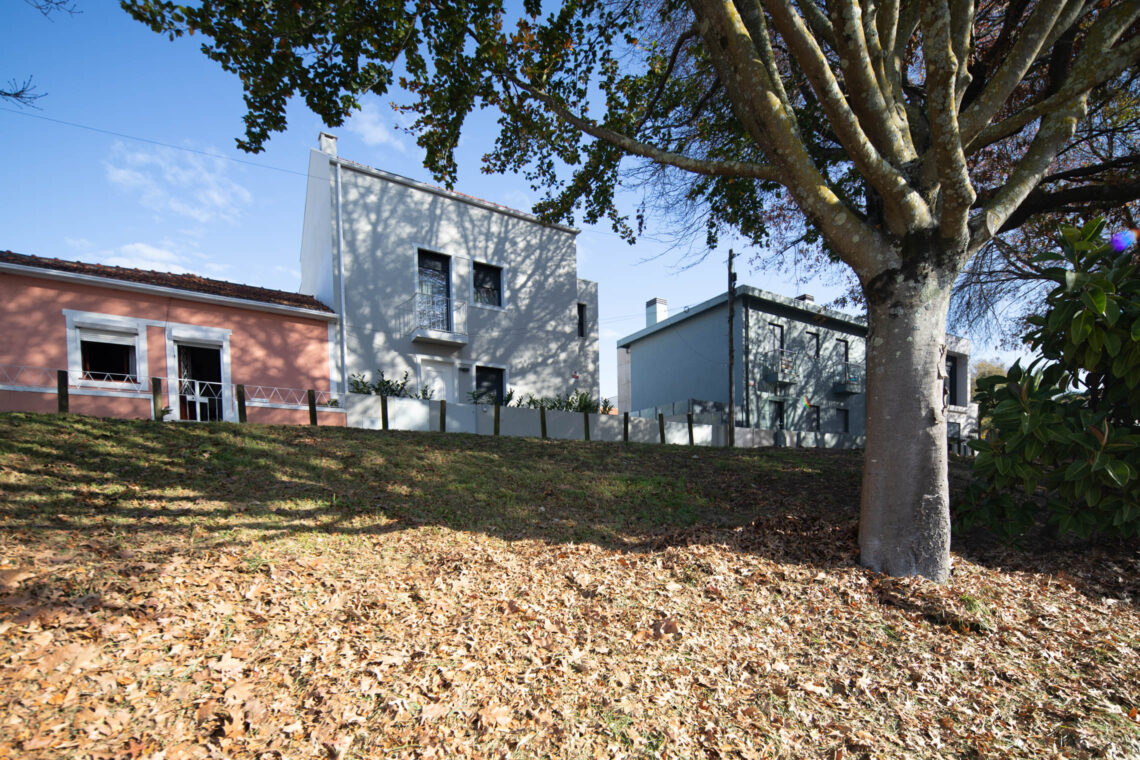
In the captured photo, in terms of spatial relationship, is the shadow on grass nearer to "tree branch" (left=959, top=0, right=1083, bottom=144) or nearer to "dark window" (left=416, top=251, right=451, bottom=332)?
"tree branch" (left=959, top=0, right=1083, bottom=144)

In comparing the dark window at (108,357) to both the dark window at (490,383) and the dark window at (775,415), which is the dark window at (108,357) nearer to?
the dark window at (490,383)

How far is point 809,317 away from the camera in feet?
81.2

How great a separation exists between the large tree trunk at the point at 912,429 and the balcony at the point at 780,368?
62.2ft

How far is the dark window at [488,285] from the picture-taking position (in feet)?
56.1

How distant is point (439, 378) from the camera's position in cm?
1605

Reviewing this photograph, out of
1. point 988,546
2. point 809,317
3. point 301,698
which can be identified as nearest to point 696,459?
point 988,546

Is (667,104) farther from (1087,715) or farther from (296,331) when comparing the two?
(296,331)

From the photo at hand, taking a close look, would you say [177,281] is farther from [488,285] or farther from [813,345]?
[813,345]

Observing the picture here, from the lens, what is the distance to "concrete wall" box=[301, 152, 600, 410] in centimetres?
1489

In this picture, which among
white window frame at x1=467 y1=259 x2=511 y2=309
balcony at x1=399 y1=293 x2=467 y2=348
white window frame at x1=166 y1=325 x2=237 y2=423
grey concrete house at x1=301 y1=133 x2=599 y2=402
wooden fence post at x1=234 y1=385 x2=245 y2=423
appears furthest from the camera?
white window frame at x1=467 y1=259 x2=511 y2=309

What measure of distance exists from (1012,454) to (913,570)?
1536 millimetres

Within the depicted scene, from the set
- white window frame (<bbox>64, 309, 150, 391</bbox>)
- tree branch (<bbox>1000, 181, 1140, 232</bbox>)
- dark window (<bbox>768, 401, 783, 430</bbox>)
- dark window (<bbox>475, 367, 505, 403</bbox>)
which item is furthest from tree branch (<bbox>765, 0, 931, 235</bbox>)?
dark window (<bbox>768, 401, 783, 430</bbox>)

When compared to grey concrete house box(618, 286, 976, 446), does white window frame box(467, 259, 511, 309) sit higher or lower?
higher

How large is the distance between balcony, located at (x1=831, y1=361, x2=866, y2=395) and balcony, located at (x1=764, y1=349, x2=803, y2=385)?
8.68ft
